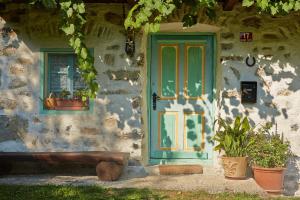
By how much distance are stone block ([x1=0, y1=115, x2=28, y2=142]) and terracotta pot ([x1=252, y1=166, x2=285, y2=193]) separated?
122 inches

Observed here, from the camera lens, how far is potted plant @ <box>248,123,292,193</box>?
17.6 ft

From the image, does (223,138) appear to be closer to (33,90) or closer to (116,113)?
(116,113)

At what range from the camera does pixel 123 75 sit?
231 inches

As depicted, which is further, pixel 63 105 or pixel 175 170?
pixel 63 105

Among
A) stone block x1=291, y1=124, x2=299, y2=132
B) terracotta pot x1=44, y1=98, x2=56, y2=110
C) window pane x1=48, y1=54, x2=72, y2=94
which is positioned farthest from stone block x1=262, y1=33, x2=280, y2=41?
terracotta pot x1=44, y1=98, x2=56, y2=110

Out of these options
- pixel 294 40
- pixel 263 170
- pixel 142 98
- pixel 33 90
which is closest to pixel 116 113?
pixel 142 98

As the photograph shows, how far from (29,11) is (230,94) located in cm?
289

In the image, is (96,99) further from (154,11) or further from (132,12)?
(154,11)

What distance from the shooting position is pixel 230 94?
19.1 ft

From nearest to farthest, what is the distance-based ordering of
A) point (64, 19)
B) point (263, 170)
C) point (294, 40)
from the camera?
point (64, 19) < point (263, 170) < point (294, 40)

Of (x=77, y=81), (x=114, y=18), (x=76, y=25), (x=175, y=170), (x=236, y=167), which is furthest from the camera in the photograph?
(x=77, y=81)

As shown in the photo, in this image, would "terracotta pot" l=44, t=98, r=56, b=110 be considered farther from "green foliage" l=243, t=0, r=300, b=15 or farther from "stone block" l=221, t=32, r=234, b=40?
"green foliage" l=243, t=0, r=300, b=15

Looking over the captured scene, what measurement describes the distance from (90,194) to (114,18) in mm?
2376

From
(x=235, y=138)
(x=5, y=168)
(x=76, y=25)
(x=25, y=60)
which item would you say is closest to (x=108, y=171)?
(x=5, y=168)
